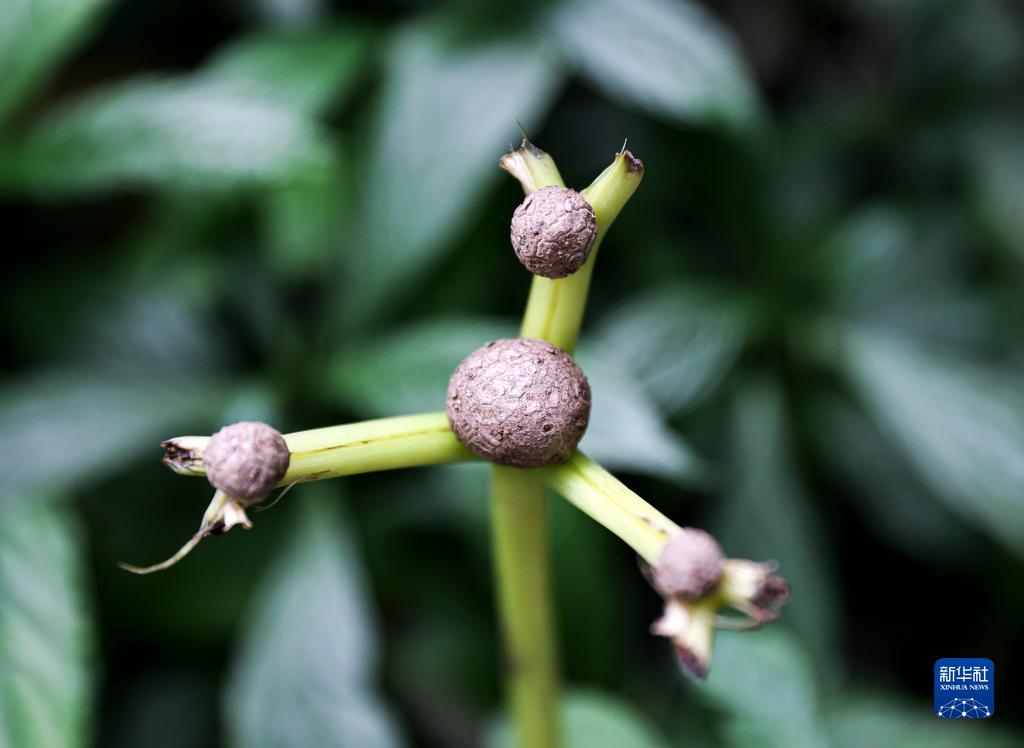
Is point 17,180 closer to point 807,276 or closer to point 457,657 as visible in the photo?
point 457,657

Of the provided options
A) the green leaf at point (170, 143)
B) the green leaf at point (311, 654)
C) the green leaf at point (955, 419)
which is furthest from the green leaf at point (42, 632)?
the green leaf at point (955, 419)

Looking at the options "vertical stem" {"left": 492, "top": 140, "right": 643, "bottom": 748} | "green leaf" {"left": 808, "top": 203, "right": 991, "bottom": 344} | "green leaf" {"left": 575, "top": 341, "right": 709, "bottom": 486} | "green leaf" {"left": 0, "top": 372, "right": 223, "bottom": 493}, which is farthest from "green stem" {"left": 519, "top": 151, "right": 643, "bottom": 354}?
"green leaf" {"left": 808, "top": 203, "right": 991, "bottom": 344}

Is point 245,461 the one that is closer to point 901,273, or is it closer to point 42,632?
point 42,632

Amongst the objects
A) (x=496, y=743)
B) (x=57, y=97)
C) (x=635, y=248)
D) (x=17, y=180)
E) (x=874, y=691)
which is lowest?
(x=496, y=743)

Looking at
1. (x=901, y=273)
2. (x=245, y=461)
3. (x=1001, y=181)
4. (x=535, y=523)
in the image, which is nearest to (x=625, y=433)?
(x=535, y=523)

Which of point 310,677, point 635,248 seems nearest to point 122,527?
point 310,677
